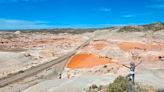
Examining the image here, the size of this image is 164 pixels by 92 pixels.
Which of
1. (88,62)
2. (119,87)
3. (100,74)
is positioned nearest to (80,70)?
(88,62)

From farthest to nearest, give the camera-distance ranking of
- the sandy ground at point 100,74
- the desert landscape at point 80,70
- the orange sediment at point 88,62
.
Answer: the orange sediment at point 88,62 < the desert landscape at point 80,70 < the sandy ground at point 100,74

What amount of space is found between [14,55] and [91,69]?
28.5 meters

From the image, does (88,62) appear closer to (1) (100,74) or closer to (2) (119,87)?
(1) (100,74)

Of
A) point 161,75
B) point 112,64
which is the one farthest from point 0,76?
point 161,75

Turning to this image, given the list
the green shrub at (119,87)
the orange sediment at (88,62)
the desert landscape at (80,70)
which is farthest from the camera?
the orange sediment at (88,62)

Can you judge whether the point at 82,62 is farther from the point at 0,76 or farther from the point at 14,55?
the point at 14,55

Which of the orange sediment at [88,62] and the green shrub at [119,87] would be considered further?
the orange sediment at [88,62]

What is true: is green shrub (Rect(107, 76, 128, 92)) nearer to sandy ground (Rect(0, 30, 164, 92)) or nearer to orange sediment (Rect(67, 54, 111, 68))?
sandy ground (Rect(0, 30, 164, 92))

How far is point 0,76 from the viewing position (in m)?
50.4

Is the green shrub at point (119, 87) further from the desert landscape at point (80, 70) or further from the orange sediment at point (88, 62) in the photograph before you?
the orange sediment at point (88, 62)

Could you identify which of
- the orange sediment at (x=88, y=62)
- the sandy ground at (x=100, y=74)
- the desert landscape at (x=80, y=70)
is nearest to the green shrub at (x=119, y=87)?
the desert landscape at (x=80, y=70)

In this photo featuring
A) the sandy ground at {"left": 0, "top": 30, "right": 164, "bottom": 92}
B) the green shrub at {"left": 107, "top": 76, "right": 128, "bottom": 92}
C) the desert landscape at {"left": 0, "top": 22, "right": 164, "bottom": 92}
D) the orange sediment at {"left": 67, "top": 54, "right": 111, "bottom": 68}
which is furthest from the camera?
the orange sediment at {"left": 67, "top": 54, "right": 111, "bottom": 68}

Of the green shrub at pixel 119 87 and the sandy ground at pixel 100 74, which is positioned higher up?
the green shrub at pixel 119 87

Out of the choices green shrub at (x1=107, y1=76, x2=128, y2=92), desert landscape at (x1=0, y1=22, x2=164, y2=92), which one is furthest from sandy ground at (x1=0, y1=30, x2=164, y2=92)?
green shrub at (x1=107, y1=76, x2=128, y2=92)
